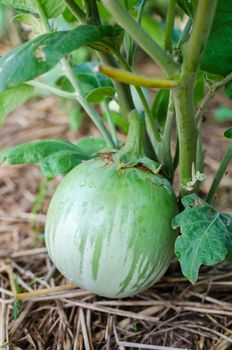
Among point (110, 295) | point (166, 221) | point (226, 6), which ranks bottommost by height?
point (110, 295)

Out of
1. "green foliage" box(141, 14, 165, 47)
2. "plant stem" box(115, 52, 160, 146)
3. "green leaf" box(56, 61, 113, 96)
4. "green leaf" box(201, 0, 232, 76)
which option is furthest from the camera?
"green foliage" box(141, 14, 165, 47)

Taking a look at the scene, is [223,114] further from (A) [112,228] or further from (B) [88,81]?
(A) [112,228]

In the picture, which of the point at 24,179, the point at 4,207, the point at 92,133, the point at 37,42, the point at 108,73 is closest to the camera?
the point at 108,73

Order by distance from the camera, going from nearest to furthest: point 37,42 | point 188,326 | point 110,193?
point 37,42 → point 110,193 → point 188,326

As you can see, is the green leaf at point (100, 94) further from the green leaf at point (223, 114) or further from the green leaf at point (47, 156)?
the green leaf at point (223, 114)

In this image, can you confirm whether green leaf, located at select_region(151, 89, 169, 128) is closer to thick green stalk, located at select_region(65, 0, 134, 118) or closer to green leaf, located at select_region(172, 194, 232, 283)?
thick green stalk, located at select_region(65, 0, 134, 118)

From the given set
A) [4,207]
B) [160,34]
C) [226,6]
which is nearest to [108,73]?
[226,6]

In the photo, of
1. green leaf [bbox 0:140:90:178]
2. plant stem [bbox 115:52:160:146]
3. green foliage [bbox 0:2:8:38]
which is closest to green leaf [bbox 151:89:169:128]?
plant stem [bbox 115:52:160:146]

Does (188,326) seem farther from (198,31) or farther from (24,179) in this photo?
(24,179)
